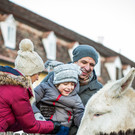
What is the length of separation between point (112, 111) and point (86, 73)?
1.55 m

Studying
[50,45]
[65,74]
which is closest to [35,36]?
[50,45]

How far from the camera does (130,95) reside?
9.33ft

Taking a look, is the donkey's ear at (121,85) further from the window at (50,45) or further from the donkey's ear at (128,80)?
the window at (50,45)

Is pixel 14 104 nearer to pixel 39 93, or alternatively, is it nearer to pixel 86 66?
pixel 39 93

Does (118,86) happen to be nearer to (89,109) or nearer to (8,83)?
(89,109)

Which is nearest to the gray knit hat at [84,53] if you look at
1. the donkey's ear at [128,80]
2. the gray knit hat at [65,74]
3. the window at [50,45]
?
the gray knit hat at [65,74]

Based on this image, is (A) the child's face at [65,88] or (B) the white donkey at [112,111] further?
(A) the child's face at [65,88]

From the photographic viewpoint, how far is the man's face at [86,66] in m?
4.23

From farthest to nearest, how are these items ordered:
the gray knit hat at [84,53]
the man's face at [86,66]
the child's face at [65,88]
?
the gray knit hat at [84,53], the man's face at [86,66], the child's face at [65,88]

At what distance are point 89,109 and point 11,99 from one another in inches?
36.2

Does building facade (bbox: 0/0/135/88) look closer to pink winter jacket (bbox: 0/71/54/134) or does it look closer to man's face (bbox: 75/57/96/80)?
man's face (bbox: 75/57/96/80)

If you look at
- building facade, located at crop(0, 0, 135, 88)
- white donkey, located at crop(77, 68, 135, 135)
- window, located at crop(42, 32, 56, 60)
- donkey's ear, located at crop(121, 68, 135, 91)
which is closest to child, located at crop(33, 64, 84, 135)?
white donkey, located at crop(77, 68, 135, 135)

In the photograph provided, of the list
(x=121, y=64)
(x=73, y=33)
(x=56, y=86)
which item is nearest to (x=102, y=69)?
(x=121, y=64)

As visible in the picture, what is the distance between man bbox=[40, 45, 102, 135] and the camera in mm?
4125
